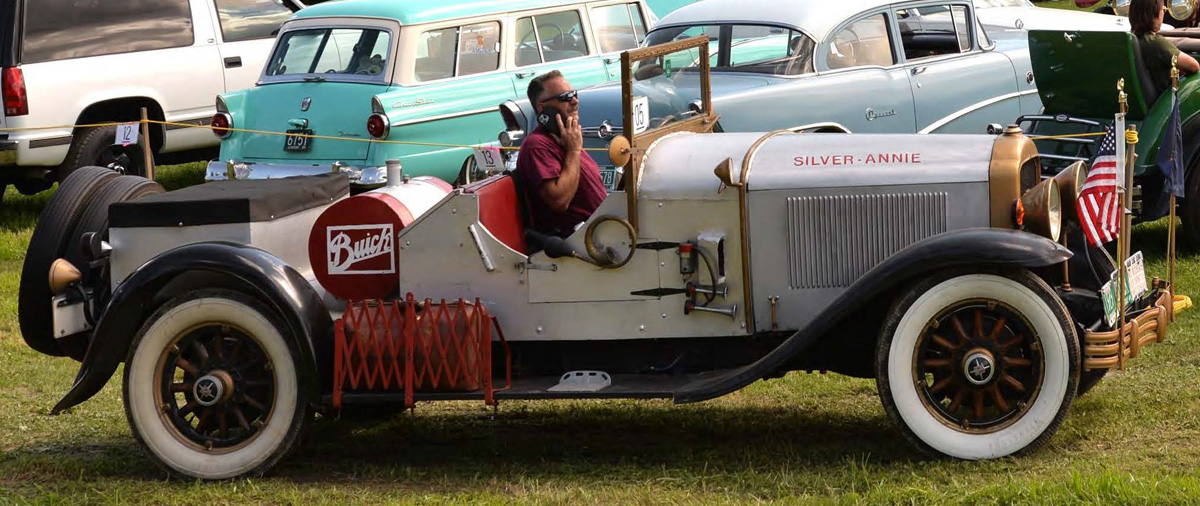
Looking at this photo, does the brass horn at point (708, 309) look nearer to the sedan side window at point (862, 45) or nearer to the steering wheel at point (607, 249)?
the steering wheel at point (607, 249)

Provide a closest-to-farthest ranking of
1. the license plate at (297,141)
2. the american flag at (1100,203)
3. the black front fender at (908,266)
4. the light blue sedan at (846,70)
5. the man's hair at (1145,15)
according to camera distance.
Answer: the black front fender at (908,266)
the american flag at (1100,203)
the man's hair at (1145,15)
the light blue sedan at (846,70)
the license plate at (297,141)

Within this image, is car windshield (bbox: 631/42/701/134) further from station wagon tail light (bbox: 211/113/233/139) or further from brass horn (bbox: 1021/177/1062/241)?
station wagon tail light (bbox: 211/113/233/139)

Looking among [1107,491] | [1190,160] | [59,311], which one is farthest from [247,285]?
[1190,160]

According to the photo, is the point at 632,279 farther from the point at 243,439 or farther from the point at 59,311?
the point at 59,311

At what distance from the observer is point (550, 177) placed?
5516mm

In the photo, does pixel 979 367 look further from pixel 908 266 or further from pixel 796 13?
pixel 796 13

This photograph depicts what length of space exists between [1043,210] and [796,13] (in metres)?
4.50

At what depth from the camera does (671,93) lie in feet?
20.5

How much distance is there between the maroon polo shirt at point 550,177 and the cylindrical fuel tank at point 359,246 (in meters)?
0.49

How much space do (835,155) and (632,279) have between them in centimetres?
88

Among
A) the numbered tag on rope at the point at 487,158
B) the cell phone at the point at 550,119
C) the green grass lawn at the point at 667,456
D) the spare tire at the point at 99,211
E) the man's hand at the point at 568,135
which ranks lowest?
the green grass lawn at the point at 667,456

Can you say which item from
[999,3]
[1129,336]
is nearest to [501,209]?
[1129,336]

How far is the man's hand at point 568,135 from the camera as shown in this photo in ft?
18.2

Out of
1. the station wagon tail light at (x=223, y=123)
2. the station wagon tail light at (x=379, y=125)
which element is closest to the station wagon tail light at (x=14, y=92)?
the station wagon tail light at (x=223, y=123)
